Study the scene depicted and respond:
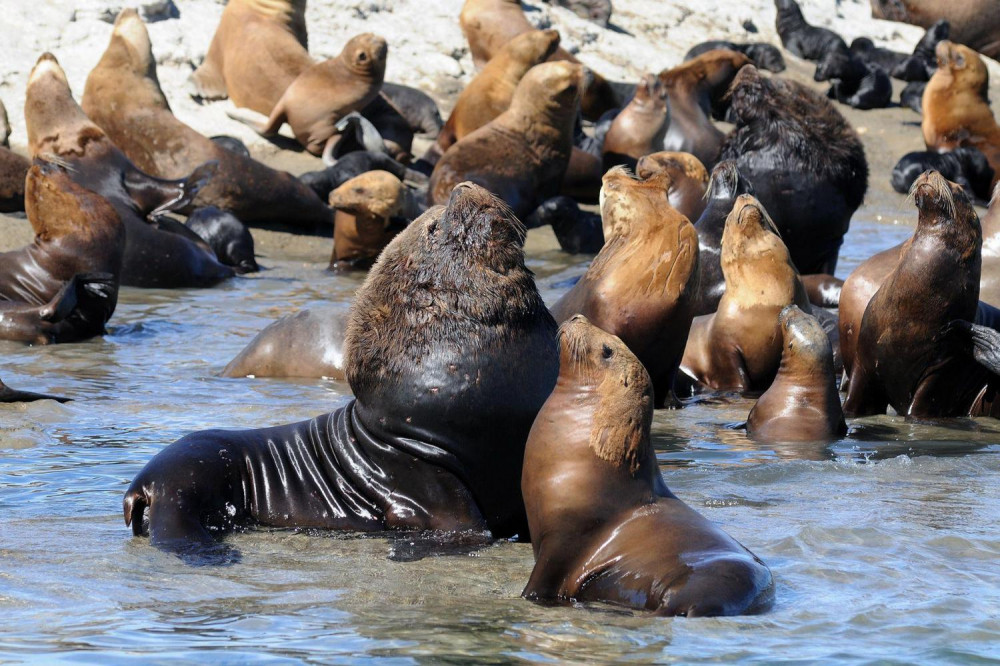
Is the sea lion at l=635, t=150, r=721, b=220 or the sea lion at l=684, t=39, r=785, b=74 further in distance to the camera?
the sea lion at l=684, t=39, r=785, b=74

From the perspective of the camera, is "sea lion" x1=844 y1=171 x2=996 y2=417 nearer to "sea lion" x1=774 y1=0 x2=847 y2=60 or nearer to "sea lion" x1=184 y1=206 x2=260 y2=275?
"sea lion" x1=184 y1=206 x2=260 y2=275

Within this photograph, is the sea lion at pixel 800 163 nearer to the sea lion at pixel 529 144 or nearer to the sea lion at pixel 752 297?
the sea lion at pixel 752 297

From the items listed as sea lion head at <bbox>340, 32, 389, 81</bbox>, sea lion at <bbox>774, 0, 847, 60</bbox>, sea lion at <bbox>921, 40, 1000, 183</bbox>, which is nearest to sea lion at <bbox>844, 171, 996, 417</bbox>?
sea lion head at <bbox>340, 32, 389, 81</bbox>

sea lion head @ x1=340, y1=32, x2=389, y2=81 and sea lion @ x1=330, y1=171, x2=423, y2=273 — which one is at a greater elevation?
sea lion head @ x1=340, y1=32, x2=389, y2=81

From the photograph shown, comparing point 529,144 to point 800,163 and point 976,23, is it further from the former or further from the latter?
point 976,23

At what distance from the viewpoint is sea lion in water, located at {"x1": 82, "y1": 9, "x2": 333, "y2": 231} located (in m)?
13.1

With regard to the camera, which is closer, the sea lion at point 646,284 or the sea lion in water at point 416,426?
the sea lion in water at point 416,426

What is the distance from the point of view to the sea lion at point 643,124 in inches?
532

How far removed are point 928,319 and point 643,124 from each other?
7.41m

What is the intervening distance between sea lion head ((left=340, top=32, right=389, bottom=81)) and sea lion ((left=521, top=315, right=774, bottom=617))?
1167 centimetres

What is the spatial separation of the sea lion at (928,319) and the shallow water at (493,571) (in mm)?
202

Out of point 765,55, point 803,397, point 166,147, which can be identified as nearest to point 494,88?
point 166,147

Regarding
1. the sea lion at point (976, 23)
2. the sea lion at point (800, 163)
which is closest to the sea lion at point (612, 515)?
the sea lion at point (800, 163)

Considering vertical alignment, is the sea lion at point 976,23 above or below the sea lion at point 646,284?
above
